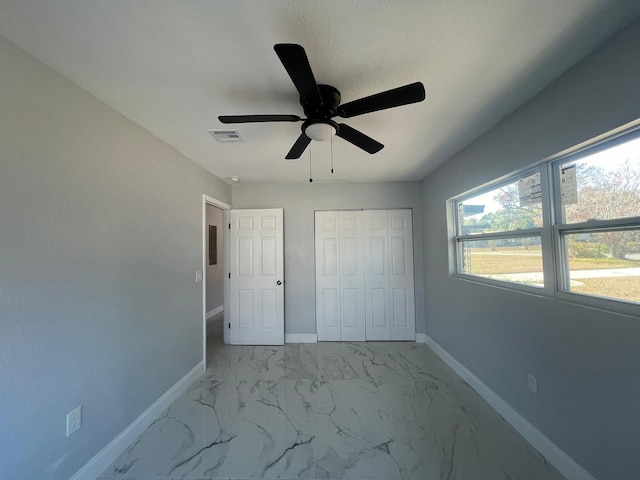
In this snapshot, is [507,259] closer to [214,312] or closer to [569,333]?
[569,333]

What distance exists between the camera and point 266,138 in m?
2.19

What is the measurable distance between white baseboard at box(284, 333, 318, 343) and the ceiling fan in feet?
9.41

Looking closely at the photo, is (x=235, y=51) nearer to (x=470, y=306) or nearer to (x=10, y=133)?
(x=10, y=133)

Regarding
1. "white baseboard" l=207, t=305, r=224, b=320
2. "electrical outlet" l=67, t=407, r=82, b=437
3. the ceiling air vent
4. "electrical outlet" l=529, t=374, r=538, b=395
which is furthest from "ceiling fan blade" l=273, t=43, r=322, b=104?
"white baseboard" l=207, t=305, r=224, b=320

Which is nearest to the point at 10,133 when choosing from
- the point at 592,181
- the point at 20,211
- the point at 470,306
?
the point at 20,211

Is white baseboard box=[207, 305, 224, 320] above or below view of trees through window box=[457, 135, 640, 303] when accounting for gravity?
below

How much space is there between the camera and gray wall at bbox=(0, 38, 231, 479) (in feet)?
3.83

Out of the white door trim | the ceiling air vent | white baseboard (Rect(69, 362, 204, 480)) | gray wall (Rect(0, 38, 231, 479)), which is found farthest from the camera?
the white door trim

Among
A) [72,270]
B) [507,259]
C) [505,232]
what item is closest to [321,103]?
[72,270]

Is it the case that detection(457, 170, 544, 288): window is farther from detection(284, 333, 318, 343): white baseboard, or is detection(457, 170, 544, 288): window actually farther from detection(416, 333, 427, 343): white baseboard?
detection(284, 333, 318, 343): white baseboard

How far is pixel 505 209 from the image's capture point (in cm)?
214

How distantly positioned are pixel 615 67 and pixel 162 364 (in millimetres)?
3665

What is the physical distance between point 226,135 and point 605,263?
2.77m

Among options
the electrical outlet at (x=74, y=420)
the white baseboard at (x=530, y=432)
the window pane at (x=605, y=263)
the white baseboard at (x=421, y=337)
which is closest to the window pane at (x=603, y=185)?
the window pane at (x=605, y=263)
